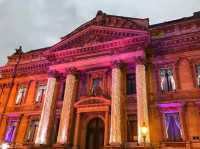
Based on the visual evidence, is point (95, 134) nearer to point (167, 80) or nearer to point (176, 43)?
point (167, 80)

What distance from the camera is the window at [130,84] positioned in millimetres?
19688

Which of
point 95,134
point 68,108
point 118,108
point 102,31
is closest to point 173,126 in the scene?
point 118,108

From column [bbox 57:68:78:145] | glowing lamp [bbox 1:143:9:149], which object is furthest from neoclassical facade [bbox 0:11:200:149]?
glowing lamp [bbox 1:143:9:149]

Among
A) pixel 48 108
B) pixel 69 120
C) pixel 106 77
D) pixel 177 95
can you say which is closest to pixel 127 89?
pixel 106 77

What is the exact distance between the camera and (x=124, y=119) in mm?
18078

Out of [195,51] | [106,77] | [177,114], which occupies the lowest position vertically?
[177,114]

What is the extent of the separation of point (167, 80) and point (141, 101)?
3335mm

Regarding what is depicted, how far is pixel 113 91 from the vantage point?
18.8m

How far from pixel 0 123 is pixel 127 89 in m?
14.5

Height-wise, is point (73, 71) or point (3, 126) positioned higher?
point (73, 71)

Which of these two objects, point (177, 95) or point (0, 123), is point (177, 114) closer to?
point (177, 95)

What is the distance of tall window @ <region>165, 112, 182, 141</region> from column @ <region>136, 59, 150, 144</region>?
5.70ft

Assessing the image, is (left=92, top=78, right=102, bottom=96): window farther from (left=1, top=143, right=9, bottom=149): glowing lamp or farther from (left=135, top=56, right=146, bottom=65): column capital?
(left=1, top=143, right=9, bottom=149): glowing lamp

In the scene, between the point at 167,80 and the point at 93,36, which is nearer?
the point at 167,80
